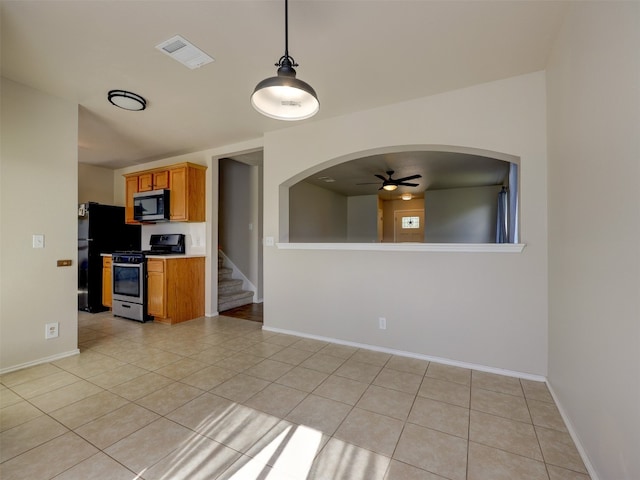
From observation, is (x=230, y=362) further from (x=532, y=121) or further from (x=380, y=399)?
(x=532, y=121)

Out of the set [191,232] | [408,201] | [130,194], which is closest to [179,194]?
[191,232]

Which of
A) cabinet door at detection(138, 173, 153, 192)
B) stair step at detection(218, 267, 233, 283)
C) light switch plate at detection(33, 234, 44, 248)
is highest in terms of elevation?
cabinet door at detection(138, 173, 153, 192)

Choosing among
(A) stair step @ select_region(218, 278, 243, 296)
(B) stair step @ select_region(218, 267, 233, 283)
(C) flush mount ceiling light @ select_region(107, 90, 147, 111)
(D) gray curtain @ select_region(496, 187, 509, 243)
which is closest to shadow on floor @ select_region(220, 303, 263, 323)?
(A) stair step @ select_region(218, 278, 243, 296)

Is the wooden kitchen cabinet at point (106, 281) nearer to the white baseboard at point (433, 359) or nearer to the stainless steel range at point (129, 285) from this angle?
the stainless steel range at point (129, 285)

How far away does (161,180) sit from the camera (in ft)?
15.2

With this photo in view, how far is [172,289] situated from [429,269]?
3430 mm

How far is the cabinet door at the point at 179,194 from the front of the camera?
4.35 m

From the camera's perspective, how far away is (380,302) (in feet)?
10.2

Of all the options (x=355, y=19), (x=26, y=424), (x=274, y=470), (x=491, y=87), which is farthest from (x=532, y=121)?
(x=26, y=424)

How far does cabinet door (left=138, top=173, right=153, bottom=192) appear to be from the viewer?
4.75 meters

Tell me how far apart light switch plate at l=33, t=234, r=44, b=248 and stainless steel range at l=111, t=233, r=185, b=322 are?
145cm

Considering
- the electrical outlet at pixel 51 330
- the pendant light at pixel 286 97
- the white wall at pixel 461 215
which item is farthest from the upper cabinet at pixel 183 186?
the white wall at pixel 461 215

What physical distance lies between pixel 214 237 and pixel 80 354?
2.15 metres

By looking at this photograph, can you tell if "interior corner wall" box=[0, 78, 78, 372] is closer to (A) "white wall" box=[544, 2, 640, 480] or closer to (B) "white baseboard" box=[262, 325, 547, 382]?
(B) "white baseboard" box=[262, 325, 547, 382]
